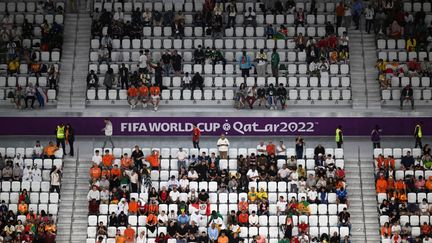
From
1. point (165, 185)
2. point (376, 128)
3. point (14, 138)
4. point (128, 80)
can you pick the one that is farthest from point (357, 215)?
point (14, 138)

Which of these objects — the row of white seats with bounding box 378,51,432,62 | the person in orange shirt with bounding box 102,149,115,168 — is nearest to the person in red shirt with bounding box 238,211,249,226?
the person in orange shirt with bounding box 102,149,115,168

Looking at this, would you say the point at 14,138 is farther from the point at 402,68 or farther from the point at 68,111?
the point at 402,68

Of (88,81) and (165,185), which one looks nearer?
(165,185)

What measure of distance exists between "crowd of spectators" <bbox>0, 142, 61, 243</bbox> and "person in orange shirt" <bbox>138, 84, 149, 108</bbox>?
434 cm

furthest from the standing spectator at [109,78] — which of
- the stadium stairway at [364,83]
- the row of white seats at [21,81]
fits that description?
the stadium stairway at [364,83]

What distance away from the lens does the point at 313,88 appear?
48.5 m

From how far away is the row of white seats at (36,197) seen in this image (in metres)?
44.2

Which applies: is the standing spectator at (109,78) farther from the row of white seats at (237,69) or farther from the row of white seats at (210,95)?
the row of white seats at (237,69)

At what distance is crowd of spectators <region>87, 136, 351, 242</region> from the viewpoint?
140 ft

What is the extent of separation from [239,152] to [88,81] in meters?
7.29

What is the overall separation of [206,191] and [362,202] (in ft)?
19.9

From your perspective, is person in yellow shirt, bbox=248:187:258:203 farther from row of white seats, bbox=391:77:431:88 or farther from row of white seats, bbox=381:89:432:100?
row of white seats, bbox=391:77:431:88

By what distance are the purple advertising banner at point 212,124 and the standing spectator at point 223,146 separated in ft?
4.16

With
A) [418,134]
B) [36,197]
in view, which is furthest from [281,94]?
[36,197]
